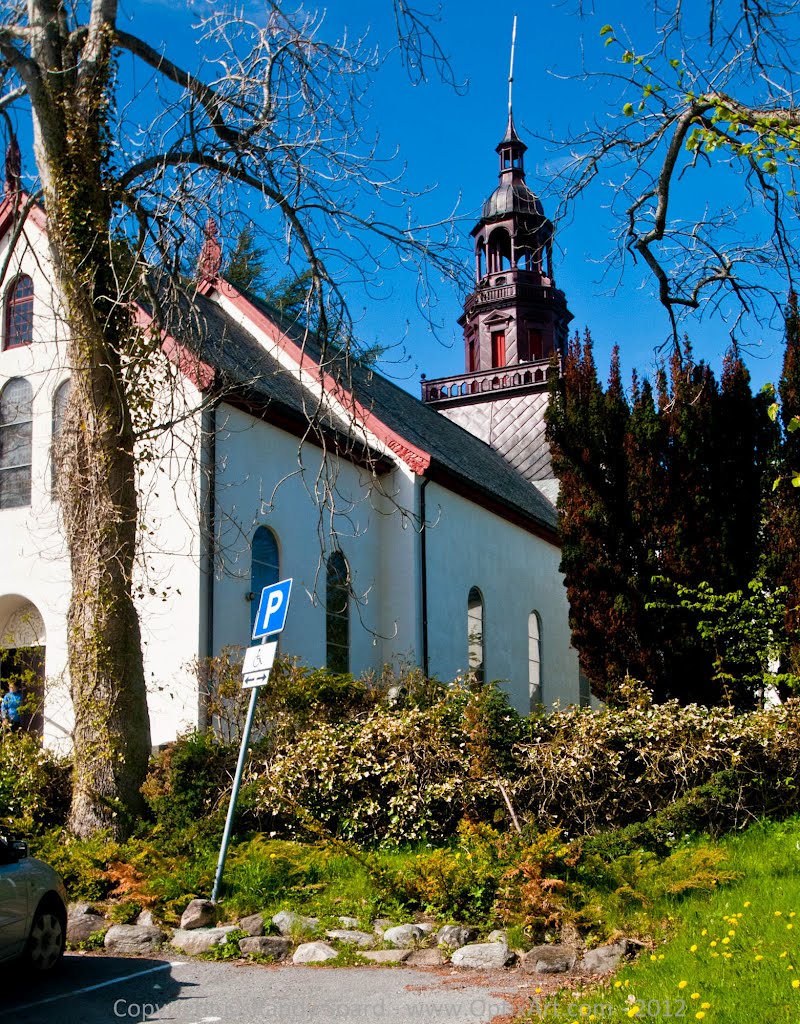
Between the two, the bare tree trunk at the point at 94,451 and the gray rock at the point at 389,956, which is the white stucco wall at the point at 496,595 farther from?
the gray rock at the point at 389,956

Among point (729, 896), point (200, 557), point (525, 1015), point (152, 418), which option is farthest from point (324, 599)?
point (525, 1015)

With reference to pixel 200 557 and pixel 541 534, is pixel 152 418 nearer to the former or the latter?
pixel 200 557

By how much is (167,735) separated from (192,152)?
7542mm

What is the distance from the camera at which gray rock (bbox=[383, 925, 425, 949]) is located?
26.1ft

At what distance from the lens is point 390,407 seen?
78.4 feet

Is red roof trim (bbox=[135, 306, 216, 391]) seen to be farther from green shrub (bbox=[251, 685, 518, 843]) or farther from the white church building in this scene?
green shrub (bbox=[251, 685, 518, 843])

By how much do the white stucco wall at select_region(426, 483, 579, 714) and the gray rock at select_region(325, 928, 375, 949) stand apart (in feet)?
33.3

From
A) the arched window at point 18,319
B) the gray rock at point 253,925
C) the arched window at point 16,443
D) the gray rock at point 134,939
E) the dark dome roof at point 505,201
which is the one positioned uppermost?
the dark dome roof at point 505,201

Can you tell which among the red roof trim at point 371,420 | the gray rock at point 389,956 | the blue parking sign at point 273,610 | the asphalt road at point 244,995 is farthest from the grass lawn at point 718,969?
the red roof trim at point 371,420

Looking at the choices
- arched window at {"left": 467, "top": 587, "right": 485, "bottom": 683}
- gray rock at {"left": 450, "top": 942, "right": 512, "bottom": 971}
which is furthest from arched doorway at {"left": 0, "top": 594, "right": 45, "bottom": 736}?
gray rock at {"left": 450, "top": 942, "right": 512, "bottom": 971}

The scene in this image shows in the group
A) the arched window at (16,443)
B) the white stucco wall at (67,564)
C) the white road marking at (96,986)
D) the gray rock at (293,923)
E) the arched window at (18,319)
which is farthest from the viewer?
the arched window at (18,319)

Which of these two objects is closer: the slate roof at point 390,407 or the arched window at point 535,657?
the slate roof at point 390,407

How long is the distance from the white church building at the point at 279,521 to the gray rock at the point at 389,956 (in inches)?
161

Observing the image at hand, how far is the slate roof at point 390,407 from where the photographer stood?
53.6 ft
